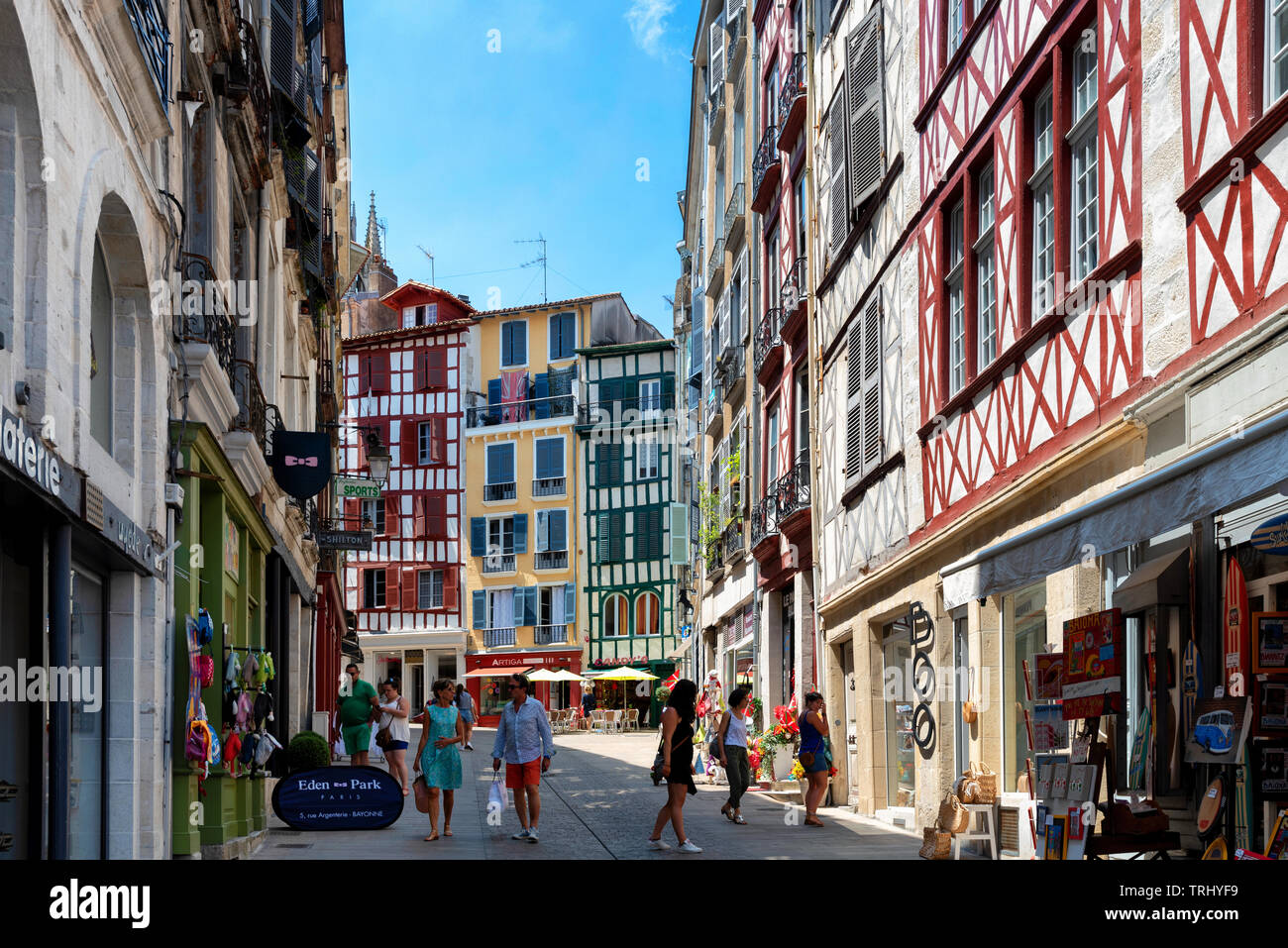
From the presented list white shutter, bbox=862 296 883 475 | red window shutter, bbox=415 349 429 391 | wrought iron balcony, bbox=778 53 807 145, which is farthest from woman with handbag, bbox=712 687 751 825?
red window shutter, bbox=415 349 429 391

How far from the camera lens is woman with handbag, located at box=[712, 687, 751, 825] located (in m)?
A: 16.1

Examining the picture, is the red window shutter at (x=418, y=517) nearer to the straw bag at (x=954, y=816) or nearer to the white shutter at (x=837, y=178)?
the white shutter at (x=837, y=178)

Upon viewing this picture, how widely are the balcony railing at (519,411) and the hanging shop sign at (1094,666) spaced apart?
44.5 meters

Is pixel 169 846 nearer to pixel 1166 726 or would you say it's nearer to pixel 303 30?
pixel 1166 726

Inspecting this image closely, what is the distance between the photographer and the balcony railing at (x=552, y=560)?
5231 cm

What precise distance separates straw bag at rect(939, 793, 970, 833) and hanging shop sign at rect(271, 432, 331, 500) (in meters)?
6.86

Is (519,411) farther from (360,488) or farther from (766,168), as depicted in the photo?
(766,168)

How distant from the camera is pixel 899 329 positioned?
15102 mm

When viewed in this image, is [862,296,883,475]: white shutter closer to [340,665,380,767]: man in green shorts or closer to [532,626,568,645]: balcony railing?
[340,665,380,767]: man in green shorts

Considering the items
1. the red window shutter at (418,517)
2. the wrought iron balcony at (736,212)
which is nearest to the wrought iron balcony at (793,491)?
the wrought iron balcony at (736,212)

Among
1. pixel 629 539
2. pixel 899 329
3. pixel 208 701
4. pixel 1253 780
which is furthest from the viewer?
pixel 629 539

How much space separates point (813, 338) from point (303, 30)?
833 cm

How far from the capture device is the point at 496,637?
52.6 m

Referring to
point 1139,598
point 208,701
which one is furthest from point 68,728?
point 1139,598
